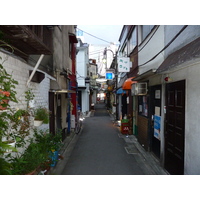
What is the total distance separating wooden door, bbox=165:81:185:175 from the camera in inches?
174

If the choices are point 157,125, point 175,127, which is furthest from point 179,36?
point 157,125

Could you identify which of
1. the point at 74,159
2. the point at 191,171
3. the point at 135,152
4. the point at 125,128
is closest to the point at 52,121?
the point at 74,159

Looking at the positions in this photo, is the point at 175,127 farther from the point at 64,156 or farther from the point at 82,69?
the point at 82,69

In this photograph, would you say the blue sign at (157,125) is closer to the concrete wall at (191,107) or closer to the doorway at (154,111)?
the doorway at (154,111)

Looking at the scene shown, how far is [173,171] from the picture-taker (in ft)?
16.0

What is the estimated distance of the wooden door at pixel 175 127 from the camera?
4.41 meters

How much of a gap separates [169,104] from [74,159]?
4.75 metres

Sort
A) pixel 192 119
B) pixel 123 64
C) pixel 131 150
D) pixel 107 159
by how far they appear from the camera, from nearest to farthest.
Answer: pixel 192 119 → pixel 107 159 → pixel 131 150 → pixel 123 64

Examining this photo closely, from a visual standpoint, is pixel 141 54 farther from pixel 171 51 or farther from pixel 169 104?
pixel 169 104

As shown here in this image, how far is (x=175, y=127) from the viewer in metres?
4.79

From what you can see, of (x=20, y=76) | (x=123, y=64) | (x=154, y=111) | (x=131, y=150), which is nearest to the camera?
(x=20, y=76)

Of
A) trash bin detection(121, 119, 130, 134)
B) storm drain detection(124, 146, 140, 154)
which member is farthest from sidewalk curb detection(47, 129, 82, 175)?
trash bin detection(121, 119, 130, 134)

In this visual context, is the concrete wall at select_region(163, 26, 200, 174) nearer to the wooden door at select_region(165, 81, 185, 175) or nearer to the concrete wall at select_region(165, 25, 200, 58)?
the concrete wall at select_region(165, 25, 200, 58)

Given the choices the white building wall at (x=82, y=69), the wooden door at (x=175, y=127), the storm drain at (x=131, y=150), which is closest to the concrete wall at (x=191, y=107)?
the wooden door at (x=175, y=127)
